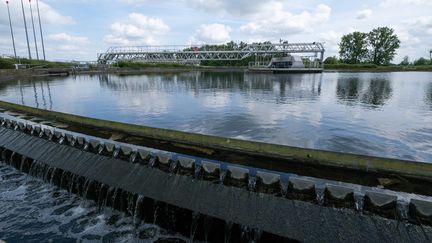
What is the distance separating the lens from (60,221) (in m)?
9.12

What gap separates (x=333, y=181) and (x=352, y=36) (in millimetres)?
175537

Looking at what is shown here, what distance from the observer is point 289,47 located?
127 meters

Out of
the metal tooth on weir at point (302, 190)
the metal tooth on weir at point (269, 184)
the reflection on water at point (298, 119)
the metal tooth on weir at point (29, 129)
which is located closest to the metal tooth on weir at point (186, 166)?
the metal tooth on weir at point (269, 184)

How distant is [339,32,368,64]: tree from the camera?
6161 inches

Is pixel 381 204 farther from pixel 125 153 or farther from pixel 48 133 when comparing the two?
pixel 48 133

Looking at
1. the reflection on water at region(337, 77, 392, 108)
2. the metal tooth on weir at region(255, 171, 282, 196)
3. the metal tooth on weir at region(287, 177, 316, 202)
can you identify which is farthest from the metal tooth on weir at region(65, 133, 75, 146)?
the reflection on water at region(337, 77, 392, 108)

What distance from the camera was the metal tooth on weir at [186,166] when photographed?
29.9ft

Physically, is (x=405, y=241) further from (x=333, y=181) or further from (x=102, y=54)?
(x=102, y=54)

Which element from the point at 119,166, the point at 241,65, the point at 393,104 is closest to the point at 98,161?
the point at 119,166

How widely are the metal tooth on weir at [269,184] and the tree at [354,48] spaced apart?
175936 mm

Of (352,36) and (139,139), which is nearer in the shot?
(139,139)

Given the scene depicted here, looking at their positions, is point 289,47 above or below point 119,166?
above

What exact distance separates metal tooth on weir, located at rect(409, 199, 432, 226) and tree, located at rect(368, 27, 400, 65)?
17881 cm

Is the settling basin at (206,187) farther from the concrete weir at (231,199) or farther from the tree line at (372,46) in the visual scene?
the tree line at (372,46)
